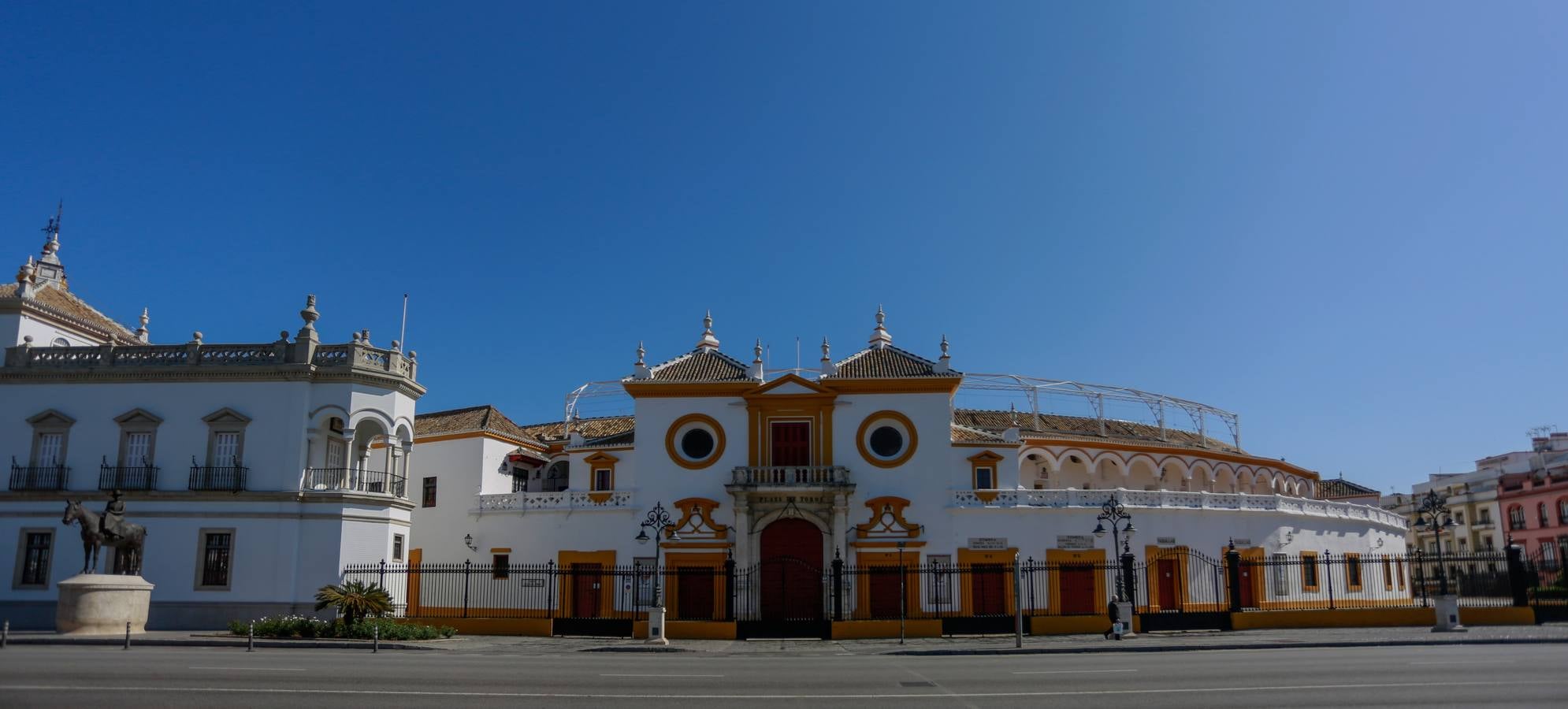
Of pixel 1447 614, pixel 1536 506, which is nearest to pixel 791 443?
pixel 1447 614

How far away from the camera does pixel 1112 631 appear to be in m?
24.7

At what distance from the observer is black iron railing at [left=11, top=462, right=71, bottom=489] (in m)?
29.9

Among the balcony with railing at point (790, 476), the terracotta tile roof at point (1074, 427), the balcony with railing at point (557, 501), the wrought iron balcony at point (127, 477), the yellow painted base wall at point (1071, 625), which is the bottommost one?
the yellow painted base wall at point (1071, 625)

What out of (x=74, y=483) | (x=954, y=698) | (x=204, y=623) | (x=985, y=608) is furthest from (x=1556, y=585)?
(x=74, y=483)

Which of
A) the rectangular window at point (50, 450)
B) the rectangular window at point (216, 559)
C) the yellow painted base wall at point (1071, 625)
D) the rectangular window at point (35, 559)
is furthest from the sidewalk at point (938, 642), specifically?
the rectangular window at point (50, 450)

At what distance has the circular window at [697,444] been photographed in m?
35.8

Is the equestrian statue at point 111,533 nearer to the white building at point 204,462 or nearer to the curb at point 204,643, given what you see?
the white building at point 204,462

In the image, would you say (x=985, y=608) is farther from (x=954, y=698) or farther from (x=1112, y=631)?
(x=954, y=698)

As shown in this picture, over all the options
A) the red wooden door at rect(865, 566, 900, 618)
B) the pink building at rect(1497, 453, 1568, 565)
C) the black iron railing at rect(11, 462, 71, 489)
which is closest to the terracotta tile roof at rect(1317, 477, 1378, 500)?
the pink building at rect(1497, 453, 1568, 565)

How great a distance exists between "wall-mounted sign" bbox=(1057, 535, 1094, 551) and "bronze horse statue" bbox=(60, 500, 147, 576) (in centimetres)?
2692

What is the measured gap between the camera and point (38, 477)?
3006cm

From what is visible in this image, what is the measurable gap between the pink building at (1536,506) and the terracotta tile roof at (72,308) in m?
69.7

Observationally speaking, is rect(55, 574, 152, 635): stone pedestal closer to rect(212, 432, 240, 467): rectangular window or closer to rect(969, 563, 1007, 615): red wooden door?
rect(212, 432, 240, 467): rectangular window

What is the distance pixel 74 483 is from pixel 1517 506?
7610 centimetres
